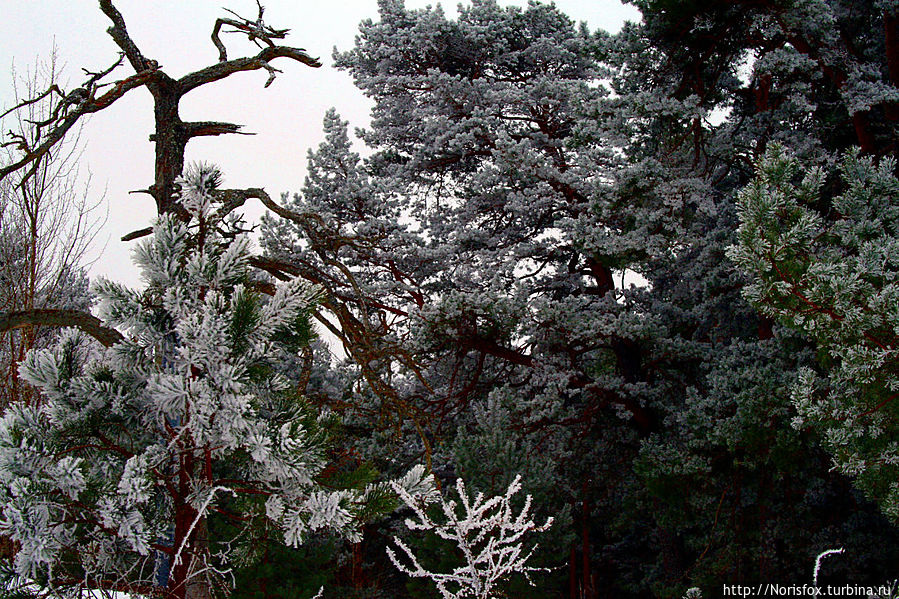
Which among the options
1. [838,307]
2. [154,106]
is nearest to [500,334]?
[838,307]

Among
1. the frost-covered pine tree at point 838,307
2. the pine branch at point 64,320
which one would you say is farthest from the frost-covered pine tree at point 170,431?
the frost-covered pine tree at point 838,307

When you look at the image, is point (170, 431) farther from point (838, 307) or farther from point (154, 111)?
point (838, 307)

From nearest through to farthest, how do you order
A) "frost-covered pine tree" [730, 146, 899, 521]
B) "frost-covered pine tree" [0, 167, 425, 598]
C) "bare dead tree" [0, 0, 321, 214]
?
"frost-covered pine tree" [0, 167, 425, 598], "bare dead tree" [0, 0, 321, 214], "frost-covered pine tree" [730, 146, 899, 521]

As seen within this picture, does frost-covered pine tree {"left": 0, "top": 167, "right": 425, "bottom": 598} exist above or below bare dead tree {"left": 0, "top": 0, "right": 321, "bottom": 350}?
below

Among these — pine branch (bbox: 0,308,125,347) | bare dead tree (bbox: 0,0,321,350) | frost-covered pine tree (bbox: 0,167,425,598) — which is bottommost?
frost-covered pine tree (bbox: 0,167,425,598)

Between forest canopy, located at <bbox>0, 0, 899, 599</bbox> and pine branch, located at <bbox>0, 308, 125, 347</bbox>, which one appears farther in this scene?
pine branch, located at <bbox>0, 308, 125, 347</bbox>

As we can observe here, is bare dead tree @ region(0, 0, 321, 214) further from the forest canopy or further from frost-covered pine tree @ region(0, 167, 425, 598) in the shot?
frost-covered pine tree @ region(0, 167, 425, 598)

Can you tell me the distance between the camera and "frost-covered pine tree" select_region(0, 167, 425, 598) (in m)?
2.82

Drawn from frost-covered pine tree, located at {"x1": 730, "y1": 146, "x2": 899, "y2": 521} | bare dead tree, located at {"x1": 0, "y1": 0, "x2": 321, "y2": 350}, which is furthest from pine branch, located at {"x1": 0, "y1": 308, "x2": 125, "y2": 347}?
frost-covered pine tree, located at {"x1": 730, "y1": 146, "x2": 899, "y2": 521}

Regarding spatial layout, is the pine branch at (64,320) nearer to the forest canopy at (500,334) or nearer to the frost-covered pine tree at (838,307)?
the forest canopy at (500,334)

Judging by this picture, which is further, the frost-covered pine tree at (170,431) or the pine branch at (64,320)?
the pine branch at (64,320)

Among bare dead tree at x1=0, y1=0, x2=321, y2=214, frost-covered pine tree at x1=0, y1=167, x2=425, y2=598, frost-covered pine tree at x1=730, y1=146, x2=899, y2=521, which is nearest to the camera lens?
frost-covered pine tree at x1=0, y1=167, x2=425, y2=598

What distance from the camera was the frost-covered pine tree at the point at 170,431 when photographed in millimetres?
2818

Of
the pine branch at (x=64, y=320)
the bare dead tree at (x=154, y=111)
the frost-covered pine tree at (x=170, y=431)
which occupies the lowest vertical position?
the frost-covered pine tree at (x=170, y=431)
